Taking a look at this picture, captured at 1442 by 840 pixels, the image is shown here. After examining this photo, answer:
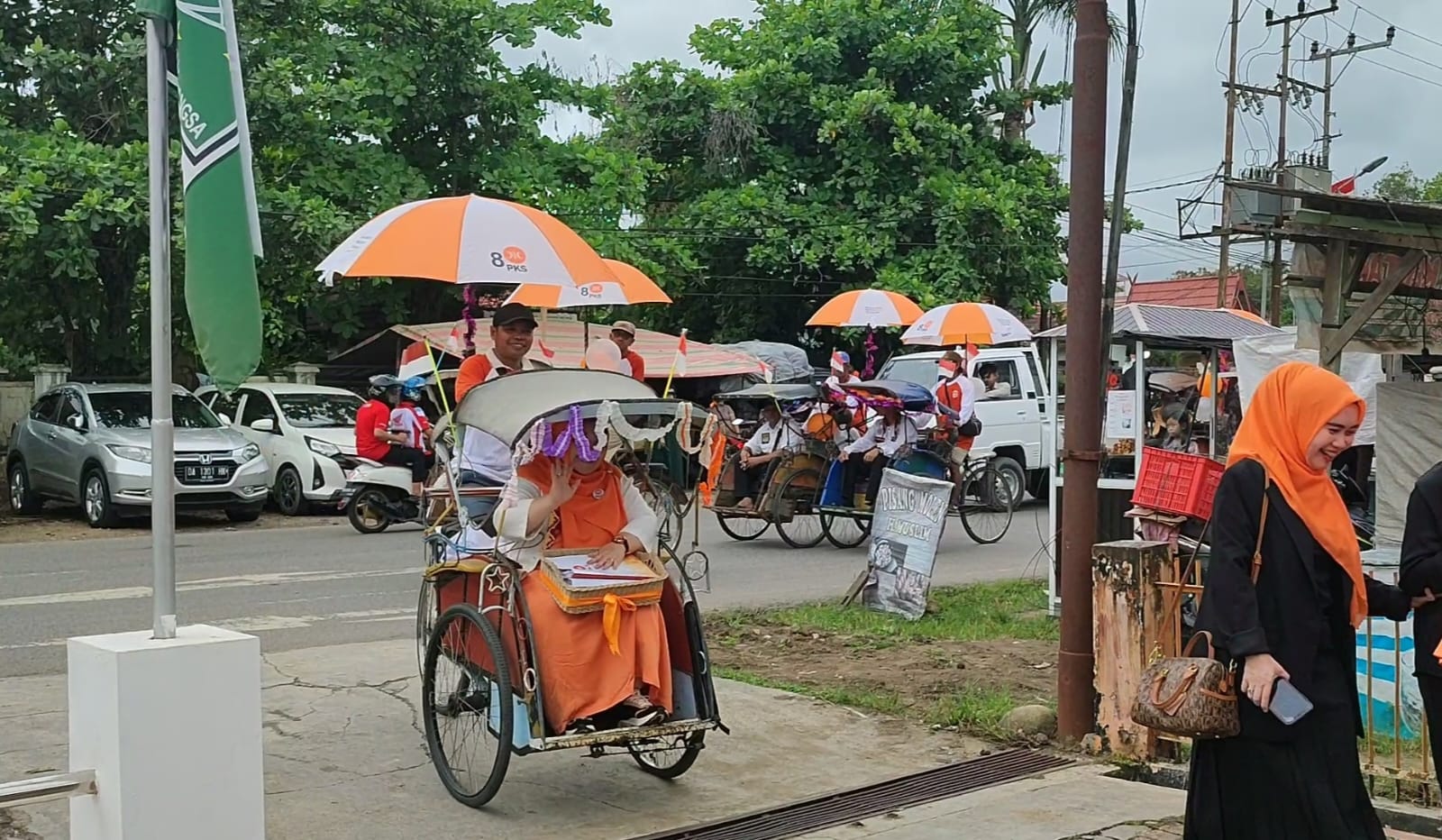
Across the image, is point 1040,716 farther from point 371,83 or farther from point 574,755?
point 371,83

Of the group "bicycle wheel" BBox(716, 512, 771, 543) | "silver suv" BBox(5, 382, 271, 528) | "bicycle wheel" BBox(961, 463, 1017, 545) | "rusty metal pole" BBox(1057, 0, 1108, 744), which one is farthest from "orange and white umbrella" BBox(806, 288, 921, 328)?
"rusty metal pole" BBox(1057, 0, 1108, 744)

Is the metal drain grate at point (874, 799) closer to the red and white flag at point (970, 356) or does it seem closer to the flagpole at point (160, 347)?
the flagpole at point (160, 347)

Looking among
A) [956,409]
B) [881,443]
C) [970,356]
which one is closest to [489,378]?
[881,443]

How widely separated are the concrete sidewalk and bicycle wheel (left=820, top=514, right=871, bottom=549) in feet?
22.5

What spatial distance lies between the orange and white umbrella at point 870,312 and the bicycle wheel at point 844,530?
3.07 meters

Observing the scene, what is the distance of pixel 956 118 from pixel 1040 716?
2034 cm


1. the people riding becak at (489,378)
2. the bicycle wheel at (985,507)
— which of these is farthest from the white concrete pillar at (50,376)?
the people riding becak at (489,378)

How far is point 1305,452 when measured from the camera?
3.97m

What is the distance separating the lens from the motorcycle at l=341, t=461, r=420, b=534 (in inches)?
618

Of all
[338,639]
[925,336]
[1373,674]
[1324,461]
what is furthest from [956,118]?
[1324,461]

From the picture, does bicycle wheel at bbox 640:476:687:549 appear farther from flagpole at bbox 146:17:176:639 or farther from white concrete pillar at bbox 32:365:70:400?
white concrete pillar at bbox 32:365:70:400

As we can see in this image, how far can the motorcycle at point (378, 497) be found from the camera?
15703mm

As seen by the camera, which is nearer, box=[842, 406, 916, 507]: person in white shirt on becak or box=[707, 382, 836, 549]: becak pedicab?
box=[842, 406, 916, 507]: person in white shirt on becak

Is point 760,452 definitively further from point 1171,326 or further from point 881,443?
point 1171,326
